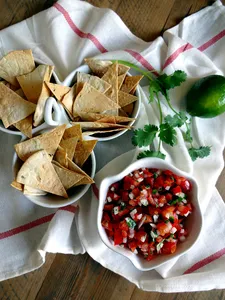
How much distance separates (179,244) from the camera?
3.51 ft

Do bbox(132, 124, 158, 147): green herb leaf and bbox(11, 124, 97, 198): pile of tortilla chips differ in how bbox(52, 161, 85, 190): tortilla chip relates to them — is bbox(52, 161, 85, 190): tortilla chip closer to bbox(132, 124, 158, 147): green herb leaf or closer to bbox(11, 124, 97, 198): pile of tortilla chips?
bbox(11, 124, 97, 198): pile of tortilla chips

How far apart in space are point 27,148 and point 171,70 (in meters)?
0.47

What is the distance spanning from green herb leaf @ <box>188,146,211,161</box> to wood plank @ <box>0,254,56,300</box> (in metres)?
0.50

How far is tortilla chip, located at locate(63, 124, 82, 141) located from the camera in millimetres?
1021

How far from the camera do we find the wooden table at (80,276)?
122 cm

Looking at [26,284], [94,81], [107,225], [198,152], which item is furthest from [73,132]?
[26,284]

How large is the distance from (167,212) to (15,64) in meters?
0.54

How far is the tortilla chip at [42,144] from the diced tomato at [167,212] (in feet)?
1.02

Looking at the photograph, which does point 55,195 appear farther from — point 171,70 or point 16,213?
point 171,70

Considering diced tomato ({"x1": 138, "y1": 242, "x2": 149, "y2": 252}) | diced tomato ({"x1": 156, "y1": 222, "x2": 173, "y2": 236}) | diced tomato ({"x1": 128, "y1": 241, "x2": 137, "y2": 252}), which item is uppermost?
diced tomato ({"x1": 156, "y1": 222, "x2": 173, "y2": 236})

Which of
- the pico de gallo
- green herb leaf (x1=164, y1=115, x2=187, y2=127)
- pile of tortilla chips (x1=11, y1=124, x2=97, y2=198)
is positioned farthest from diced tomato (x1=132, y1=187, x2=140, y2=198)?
green herb leaf (x1=164, y1=115, x2=187, y2=127)

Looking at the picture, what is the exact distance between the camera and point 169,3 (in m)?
1.27

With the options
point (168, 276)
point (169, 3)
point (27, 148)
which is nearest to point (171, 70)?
point (169, 3)

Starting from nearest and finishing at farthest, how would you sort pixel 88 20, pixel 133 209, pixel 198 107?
pixel 133 209
pixel 198 107
pixel 88 20
